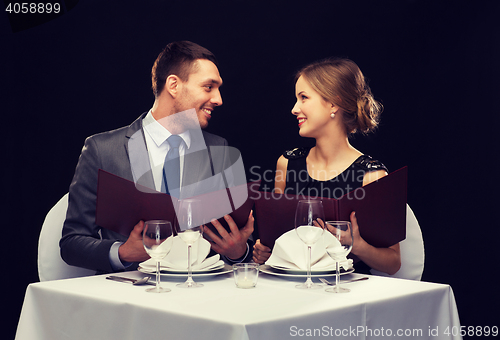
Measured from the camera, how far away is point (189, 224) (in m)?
1.35

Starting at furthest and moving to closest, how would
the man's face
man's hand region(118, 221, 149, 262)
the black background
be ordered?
the black background < the man's face < man's hand region(118, 221, 149, 262)

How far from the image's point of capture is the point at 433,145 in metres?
3.09

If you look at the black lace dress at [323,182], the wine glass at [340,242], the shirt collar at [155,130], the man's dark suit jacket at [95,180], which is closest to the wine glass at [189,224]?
the wine glass at [340,242]

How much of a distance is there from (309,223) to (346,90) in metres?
1.28

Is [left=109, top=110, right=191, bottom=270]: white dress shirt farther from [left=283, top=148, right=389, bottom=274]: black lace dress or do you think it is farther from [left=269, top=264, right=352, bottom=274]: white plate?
[left=269, top=264, right=352, bottom=274]: white plate

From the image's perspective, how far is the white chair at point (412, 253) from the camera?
1.94 meters

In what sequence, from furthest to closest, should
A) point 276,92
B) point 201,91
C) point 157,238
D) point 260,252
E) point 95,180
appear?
1. point 276,92
2. point 201,91
3. point 95,180
4. point 260,252
5. point 157,238

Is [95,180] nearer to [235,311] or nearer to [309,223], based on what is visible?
[309,223]

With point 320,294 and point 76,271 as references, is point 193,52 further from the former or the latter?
point 320,294

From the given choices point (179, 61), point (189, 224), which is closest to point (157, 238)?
point (189, 224)

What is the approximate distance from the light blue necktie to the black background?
81 cm

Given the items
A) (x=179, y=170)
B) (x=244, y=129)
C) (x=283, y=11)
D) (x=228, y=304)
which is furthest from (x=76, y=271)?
(x=283, y=11)

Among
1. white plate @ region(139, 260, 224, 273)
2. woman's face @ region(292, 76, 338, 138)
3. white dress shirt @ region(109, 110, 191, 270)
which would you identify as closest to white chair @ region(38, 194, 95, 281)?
white dress shirt @ region(109, 110, 191, 270)

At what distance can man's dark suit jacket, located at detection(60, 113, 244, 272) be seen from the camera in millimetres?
1805
